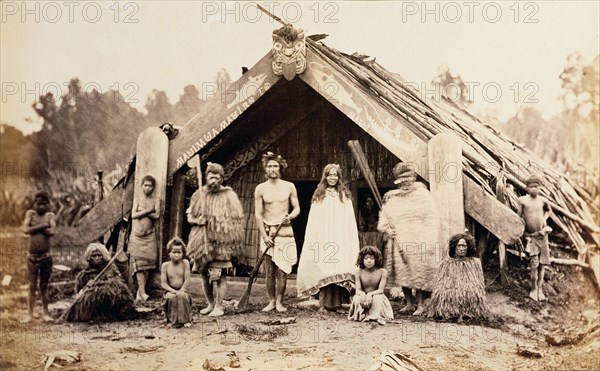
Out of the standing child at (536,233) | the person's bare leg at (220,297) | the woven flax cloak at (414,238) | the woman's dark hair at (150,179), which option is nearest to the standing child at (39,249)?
the woman's dark hair at (150,179)

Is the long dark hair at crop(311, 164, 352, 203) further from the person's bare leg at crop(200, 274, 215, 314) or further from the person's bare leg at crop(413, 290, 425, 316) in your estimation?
the person's bare leg at crop(200, 274, 215, 314)

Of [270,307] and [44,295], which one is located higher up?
[44,295]

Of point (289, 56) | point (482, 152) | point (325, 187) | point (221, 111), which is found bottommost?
point (325, 187)

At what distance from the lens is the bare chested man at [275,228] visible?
579 centimetres

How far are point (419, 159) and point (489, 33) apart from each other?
126 centimetres

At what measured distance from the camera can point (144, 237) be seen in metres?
5.92

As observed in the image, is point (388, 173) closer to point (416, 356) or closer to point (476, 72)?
point (476, 72)

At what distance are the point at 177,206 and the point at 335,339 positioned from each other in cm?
181

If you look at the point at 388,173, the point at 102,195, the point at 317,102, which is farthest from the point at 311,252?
the point at 102,195

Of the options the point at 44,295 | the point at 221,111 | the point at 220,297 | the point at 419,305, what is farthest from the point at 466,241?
the point at 44,295

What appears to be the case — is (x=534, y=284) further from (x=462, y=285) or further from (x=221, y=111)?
(x=221, y=111)

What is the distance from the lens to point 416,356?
5316 mm

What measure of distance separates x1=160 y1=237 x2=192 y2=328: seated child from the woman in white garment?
94 centimetres

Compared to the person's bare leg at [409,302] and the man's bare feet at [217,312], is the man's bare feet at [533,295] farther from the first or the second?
the man's bare feet at [217,312]
